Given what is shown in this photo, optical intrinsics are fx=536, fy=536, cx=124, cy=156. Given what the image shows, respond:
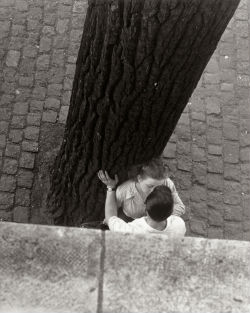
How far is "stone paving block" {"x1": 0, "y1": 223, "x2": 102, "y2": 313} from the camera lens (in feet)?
9.48

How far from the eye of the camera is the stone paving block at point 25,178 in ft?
20.0

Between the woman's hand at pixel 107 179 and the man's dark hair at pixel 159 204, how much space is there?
82 cm

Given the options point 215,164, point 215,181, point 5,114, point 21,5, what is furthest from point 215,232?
point 21,5

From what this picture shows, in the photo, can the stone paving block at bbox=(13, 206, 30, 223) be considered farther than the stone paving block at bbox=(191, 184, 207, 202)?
No

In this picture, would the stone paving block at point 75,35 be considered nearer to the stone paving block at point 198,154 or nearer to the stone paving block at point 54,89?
the stone paving block at point 54,89

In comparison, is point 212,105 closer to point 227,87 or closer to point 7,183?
point 227,87

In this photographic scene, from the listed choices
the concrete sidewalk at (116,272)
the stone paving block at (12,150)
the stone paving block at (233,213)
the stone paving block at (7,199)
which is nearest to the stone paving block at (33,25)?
the stone paving block at (12,150)

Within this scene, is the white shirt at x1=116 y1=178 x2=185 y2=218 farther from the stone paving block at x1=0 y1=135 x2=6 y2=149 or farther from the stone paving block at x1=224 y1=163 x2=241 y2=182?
the stone paving block at x1=0 y1=135 x2=6 y2=149

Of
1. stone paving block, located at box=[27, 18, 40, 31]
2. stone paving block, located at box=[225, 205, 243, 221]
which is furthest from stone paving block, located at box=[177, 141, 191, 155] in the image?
stone paving block, located at box=[27, 18, 40, 31]

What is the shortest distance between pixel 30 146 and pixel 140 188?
2081 mm

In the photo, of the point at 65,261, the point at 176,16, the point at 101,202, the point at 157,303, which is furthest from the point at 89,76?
the point at 157,303

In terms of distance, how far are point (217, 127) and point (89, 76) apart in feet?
9.16

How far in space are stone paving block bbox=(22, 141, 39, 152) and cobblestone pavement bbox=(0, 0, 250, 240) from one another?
12 millimetres

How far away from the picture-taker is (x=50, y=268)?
9.85 ft
